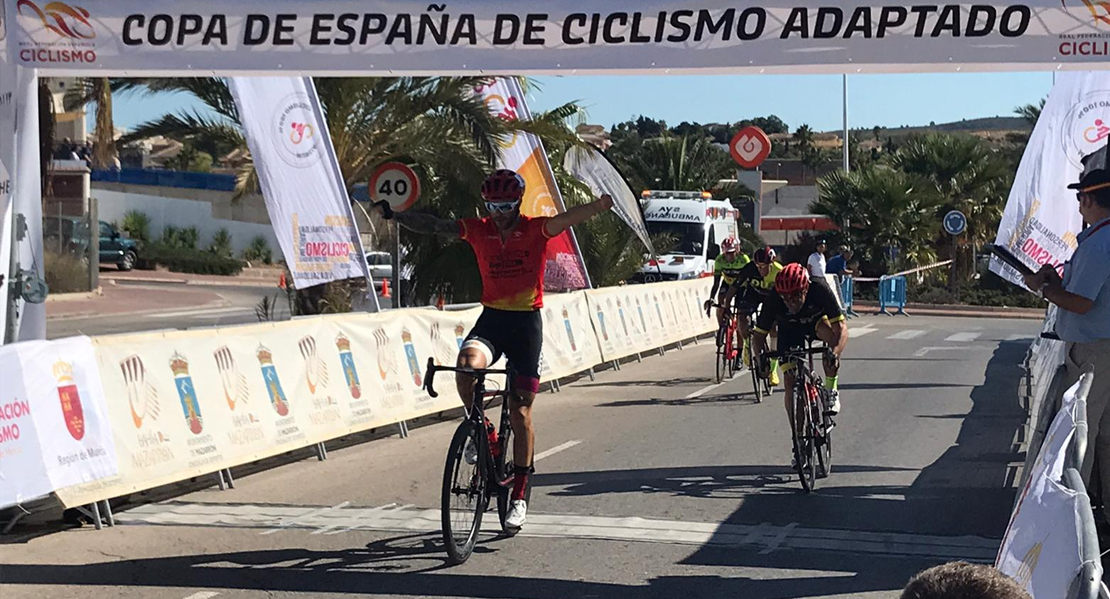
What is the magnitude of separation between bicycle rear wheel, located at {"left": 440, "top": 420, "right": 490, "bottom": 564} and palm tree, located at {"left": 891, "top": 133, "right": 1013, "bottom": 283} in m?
42.5

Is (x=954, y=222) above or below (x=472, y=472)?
above

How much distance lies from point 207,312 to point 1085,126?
2832 cm

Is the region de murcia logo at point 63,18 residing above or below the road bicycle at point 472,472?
above

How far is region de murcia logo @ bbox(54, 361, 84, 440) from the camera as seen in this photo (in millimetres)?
8573

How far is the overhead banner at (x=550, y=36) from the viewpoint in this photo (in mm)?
8508

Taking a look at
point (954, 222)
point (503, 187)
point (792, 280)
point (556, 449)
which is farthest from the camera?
point (954, 222)

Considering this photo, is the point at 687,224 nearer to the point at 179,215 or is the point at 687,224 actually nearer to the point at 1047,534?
the point at 1047,534

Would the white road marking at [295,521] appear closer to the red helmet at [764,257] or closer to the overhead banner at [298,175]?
the overhead banner at [298,175]

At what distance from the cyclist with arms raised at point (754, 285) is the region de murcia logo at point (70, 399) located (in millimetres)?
7304

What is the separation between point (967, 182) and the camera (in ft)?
160

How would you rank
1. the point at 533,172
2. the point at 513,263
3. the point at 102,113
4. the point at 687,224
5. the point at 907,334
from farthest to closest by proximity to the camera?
the point at 687,224
the point at 907,334
the point at 533,172
the point at 102,113
the point at 513,263

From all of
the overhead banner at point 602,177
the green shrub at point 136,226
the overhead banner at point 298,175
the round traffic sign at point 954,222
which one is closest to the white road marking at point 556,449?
the overhead banner at point 298,175

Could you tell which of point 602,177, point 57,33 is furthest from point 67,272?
point 57,33

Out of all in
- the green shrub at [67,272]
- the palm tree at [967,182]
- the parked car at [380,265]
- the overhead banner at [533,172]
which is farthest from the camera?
the palm tree at [967,182]
